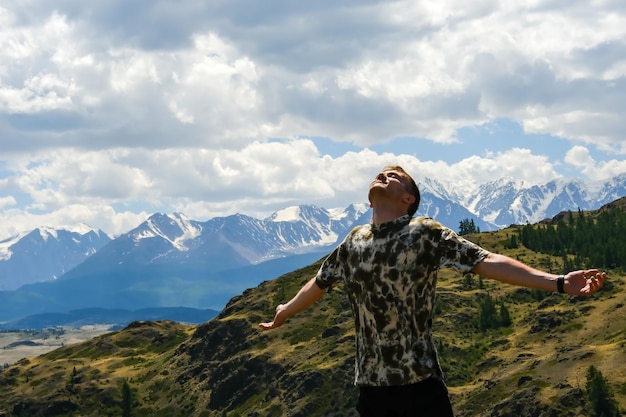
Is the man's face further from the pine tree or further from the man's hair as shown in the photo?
the pine tree

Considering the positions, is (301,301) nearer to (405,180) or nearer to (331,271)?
(331,271)

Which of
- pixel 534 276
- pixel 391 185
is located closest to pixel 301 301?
pixel 391 185

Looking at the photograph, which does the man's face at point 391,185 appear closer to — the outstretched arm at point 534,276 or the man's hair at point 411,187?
the man's hair at point 411,187

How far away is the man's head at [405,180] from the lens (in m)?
10.7

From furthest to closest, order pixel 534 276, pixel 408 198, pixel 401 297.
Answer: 1. pixel 408 198
2. pixel 401 297
3. pixel 534 276

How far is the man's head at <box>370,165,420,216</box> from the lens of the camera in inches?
422

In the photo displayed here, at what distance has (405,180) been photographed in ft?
35.3

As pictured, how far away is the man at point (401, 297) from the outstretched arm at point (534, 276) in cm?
3

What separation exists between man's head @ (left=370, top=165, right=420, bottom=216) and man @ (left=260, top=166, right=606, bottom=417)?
0.5 inches

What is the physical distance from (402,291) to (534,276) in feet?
5.51

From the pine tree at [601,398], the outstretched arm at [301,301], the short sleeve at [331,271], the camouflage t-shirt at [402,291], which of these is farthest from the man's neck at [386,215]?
the pine tree at [601,398]

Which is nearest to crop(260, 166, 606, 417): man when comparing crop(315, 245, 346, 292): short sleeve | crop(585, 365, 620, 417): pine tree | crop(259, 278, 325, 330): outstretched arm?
crop(315, 245, 346, 292): short sleeve

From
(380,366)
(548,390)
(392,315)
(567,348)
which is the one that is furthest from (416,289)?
(567,348)

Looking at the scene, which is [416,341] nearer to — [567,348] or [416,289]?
[416,289]
